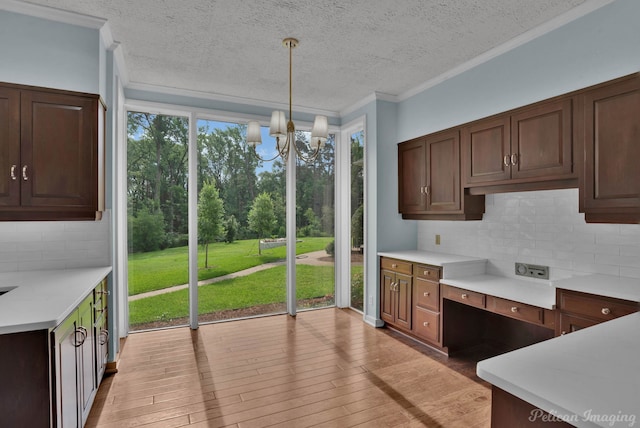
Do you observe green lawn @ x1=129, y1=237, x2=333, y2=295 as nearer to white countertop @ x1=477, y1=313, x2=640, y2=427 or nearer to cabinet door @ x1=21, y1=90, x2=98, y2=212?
cabinet door @ x1=21, y1=90, x2=98, y2=212

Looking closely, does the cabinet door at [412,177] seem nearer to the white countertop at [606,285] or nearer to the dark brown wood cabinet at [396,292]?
the dark brown wood cabinet at [396,292]

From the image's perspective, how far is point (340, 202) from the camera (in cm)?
525

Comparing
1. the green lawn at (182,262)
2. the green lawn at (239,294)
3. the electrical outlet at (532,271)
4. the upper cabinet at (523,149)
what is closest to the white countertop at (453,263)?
the electrical outlet at (532,271)

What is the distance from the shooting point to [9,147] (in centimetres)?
240

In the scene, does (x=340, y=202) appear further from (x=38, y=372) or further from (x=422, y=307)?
(x=38, y=372)

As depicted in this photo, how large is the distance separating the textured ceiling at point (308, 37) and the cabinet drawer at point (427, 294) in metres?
2.27

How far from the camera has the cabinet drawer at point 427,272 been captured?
354 cm

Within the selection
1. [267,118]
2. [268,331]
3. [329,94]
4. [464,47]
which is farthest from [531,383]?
[267,118]

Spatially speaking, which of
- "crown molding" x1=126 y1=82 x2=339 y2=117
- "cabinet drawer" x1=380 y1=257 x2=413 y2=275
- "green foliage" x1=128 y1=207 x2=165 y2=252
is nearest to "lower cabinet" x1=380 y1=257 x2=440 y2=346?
"cabinet drawer" x1=380 y1=257 x2=413 y2=275

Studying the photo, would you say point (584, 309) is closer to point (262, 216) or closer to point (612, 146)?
point (612, 146)

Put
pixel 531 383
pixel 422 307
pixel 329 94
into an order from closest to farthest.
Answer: pixel 531 383 < pixel 422 307 < pixel 329 94

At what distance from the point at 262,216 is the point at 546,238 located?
10.7ft

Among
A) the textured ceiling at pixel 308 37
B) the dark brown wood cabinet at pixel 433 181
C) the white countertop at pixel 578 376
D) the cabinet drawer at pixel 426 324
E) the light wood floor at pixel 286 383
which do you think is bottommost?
the light wood floor at pixel 286 383

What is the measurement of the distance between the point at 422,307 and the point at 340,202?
2079mm
